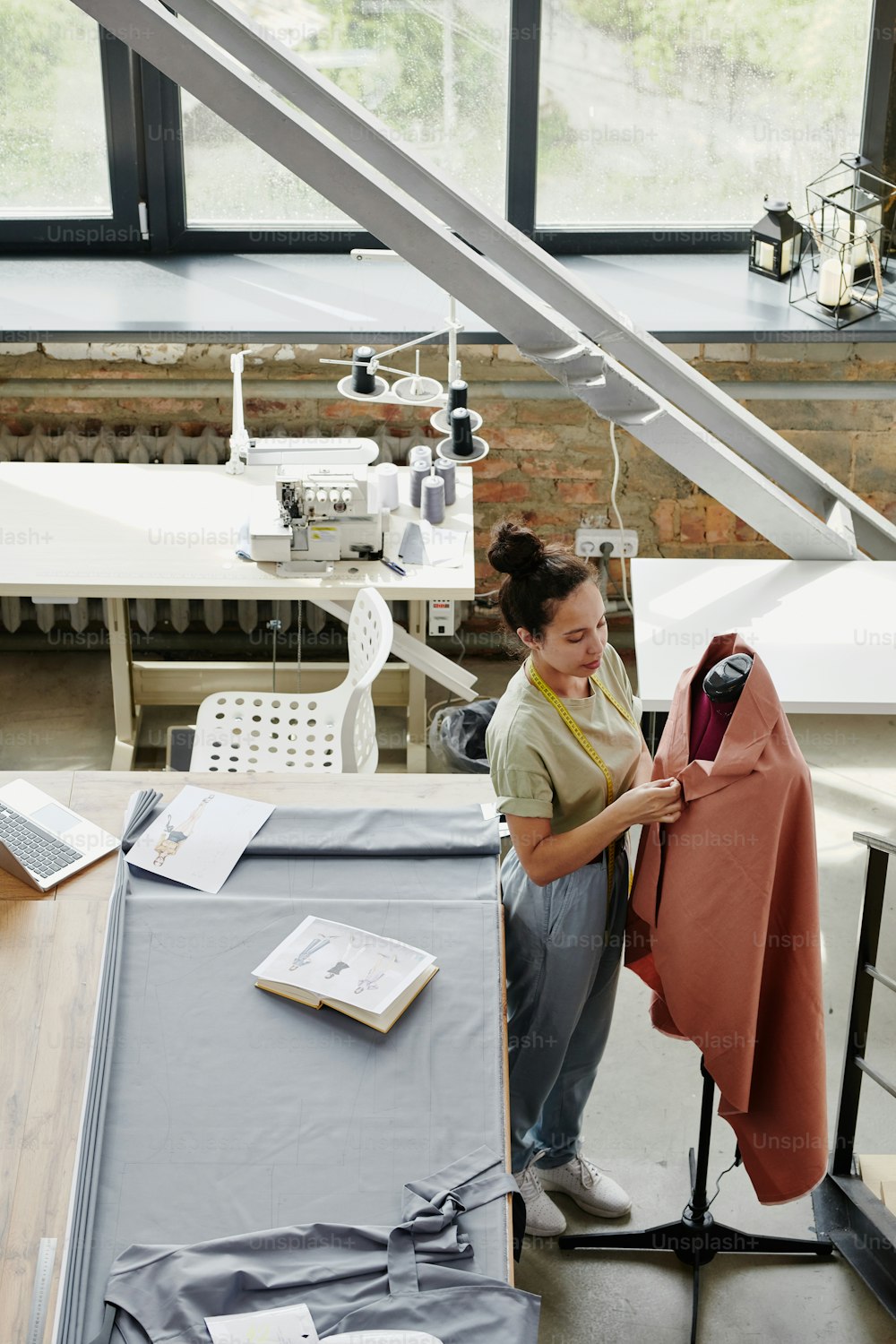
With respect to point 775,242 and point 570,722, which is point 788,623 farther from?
point 775,242

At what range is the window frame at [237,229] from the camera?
14.8 feet

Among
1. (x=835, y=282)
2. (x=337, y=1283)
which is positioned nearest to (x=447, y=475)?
(x=835, y=282)

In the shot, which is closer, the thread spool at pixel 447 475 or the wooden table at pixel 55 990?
the wooden table at pixel 55 990

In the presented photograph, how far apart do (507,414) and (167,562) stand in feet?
4.54

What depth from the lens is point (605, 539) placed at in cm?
487

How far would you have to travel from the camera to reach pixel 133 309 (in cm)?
454

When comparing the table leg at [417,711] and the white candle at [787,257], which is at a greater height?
the white candle at [787,257]

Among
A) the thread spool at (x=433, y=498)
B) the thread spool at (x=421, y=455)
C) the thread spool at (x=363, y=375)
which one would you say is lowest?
the thread spool at (x=433, y=498)

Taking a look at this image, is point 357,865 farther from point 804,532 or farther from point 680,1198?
point 804,532

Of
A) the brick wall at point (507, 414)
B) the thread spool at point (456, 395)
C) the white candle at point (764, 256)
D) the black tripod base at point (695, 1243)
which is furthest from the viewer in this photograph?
the white candle at point (764, 256)

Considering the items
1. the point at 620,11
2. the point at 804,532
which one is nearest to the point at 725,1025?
the point at 804,532

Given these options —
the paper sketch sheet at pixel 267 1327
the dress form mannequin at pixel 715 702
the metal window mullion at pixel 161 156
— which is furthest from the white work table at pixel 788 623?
the metal window mullion at pixel 161 156

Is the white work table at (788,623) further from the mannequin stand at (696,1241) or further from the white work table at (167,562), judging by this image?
the mannequin stand at (696,1241)

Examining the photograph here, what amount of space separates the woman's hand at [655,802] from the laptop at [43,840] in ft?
3.44
